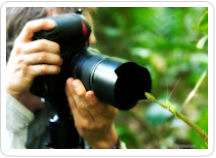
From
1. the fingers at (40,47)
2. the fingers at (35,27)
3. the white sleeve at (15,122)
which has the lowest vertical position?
the white sleeve at (15,122)

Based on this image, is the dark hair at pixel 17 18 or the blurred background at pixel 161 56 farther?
the blurred background at pixel 161 56

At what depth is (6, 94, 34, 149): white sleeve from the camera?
1.91 feet

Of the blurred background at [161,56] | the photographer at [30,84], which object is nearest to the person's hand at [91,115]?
the photographer at [30,84]

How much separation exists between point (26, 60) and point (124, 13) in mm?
704

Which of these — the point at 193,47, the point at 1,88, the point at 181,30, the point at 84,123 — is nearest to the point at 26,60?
the point at 1,88

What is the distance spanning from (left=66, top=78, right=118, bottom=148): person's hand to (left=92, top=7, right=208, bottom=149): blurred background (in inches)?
8.6

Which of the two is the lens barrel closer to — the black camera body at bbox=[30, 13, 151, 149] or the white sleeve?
the black camera body at bbox=[30, 13, 151, 149]

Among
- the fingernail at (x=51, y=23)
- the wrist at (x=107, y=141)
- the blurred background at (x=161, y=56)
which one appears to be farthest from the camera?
the blurred background at (x=161, y=56)

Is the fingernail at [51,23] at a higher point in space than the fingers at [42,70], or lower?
higher

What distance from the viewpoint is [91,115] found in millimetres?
580

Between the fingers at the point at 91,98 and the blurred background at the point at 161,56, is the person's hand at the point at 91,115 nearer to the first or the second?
the fingers at the point at 91,98

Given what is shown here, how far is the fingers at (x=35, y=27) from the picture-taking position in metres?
0.54
